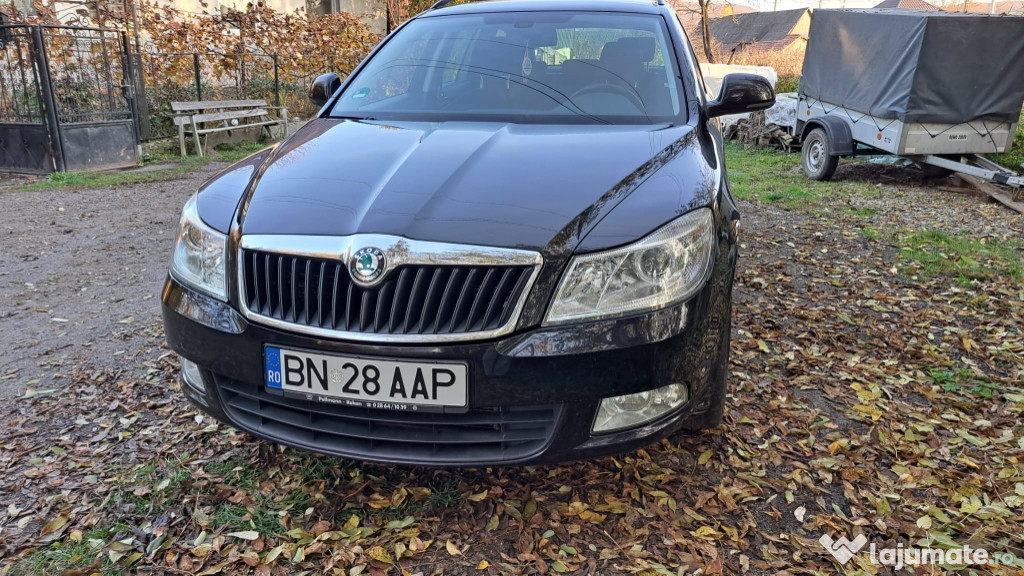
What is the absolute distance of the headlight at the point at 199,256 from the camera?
2221 mm

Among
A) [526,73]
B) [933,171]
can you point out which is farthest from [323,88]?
[933,171]

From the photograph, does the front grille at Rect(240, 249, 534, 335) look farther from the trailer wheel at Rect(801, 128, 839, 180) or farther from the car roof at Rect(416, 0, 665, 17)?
the trailer wheel at Rect(801, 128, 839, 180)

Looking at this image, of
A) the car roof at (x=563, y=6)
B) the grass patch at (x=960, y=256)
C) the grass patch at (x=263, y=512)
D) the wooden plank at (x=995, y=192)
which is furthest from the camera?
the wooden plank at (x=995, y=192)

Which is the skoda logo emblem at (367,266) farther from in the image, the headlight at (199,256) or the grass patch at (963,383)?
the grass patch at (963,383)

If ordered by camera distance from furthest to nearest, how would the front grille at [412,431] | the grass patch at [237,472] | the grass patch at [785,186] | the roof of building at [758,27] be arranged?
the roof of building at [758,27], the grass patch at [785,186], the grass patch at [237,472], the front grille at [412,431]

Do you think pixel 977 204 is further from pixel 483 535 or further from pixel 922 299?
pixel 483 535

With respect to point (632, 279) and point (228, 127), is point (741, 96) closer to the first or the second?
point (632, 279)

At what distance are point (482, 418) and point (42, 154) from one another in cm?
971

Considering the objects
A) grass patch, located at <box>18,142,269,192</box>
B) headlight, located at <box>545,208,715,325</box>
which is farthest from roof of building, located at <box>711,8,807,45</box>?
headlight, located at <box>545,208,715,325</box>

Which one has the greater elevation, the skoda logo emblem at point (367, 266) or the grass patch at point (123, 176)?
the skoda logo emblem at point (367, 266)

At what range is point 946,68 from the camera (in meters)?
8.95

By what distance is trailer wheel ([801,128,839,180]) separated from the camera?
9922 millimetres

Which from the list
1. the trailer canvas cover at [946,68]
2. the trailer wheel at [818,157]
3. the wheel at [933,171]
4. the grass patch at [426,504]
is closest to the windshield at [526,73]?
the grass patch at [426,504]

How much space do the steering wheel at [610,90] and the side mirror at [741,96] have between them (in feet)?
1.07
